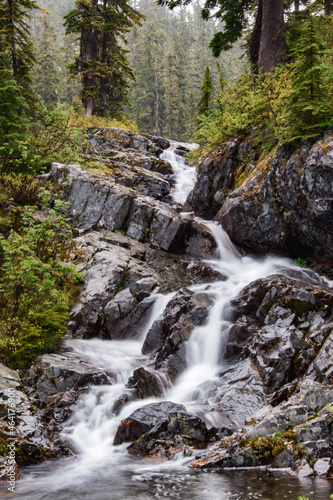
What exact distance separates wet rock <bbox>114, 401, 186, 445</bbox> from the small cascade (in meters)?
12.9

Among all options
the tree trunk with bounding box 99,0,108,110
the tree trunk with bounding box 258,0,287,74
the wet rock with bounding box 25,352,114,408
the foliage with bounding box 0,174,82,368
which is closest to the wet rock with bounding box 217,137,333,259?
the tree trunk with bounding box 258,0,287,74

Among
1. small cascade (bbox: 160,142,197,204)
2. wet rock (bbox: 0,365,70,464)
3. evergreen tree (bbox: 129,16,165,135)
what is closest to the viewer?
wet rock (bbox: 0,365,70,464)

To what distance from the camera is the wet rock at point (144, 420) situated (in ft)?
20.7

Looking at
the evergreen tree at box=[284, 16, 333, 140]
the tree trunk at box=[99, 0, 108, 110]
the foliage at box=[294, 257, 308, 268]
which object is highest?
the tree trunk at box=[99, 0, 108, 110]

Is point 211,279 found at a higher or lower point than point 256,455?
higher

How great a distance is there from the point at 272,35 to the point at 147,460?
15.2m

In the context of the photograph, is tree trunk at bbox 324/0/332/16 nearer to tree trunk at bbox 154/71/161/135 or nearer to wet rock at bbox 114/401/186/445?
wet rock at bbox 114/401/186/445

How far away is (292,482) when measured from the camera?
3846mm

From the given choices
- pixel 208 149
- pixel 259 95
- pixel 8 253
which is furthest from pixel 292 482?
pixel 208 149

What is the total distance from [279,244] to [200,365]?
5195 mm

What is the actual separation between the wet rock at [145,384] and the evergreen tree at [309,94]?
7529 millimetres

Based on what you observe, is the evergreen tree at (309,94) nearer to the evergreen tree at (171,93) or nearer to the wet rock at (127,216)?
the wet rock at (127,216)

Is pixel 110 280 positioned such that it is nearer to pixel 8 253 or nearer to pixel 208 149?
pixel 8 253

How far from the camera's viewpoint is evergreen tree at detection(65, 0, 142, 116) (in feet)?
76.6
